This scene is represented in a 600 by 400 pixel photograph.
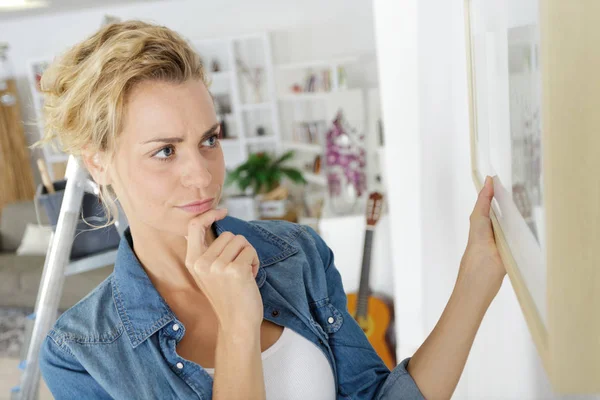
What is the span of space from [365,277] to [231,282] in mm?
1856

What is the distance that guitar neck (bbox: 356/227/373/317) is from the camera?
8.26 ft

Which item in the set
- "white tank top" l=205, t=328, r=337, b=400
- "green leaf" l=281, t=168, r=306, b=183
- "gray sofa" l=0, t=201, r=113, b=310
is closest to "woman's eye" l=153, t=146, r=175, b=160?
"white tank top" l=205, t=328, r=337, b=400

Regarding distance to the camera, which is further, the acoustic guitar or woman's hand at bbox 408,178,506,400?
the acoustic guitar

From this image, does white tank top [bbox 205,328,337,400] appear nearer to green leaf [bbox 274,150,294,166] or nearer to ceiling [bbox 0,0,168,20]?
green leaf [bbox 274,150,294,166]

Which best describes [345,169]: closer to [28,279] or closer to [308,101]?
[28,279]

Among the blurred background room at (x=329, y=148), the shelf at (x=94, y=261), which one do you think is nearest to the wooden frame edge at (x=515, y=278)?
the blurred background room at (x=329, y=148)

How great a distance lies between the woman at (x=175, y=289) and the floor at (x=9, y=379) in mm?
2586

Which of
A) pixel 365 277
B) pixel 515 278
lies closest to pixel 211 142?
pixel 515 278

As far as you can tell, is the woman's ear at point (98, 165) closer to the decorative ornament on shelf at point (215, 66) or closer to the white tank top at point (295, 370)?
the white tank top at point (295, 370)

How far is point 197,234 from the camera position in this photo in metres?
0.82

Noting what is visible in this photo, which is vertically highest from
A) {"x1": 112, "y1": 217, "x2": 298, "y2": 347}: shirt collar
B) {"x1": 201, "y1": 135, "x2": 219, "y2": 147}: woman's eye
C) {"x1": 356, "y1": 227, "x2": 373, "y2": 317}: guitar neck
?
{"x1": 201, "y1": 135, "x2": 219, "y2": 147}: woman's eye

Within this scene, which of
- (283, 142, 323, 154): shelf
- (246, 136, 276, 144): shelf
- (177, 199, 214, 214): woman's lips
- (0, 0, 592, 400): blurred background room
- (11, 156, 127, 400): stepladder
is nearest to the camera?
(177, 199, 214, 214): woman's lips

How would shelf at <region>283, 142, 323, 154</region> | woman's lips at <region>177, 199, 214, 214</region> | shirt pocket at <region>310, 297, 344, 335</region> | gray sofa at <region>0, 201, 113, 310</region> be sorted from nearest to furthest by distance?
woman's lips at <region>177, 199, 214, 214</region> → shirt pocket at <region>310, 297, 344, 335</region> → gray sofa at <region>0, 201, 113, 310</region> → shelf at <region>283, 142, 323, 154</region>

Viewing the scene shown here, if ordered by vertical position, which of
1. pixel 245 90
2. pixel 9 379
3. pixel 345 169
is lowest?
pixel 9 379
